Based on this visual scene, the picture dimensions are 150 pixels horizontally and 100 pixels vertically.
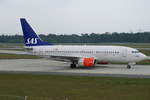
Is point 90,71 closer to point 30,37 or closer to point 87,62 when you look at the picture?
point 87,62

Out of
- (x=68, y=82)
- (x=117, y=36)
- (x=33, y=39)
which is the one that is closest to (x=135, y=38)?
(x=117, y=36)

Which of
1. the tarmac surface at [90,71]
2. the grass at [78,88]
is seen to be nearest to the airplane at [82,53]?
the tarmac surface at [90,71]

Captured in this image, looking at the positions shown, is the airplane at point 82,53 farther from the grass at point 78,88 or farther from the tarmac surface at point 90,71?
the grass at point 78,88

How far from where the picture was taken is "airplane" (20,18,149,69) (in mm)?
43062

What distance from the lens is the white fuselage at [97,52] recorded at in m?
42.9

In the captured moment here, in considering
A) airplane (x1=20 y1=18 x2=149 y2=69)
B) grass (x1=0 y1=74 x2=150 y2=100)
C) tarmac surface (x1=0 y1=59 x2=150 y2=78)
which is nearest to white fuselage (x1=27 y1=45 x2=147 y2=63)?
airplane (x1=20 y1=18 x2=149 y2=69)

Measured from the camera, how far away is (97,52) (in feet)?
147

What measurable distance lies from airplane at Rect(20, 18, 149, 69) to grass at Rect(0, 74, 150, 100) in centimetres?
1319

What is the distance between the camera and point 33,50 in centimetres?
4909

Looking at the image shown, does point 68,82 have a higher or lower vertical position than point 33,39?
lower

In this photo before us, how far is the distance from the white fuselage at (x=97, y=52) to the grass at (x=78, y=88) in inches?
524

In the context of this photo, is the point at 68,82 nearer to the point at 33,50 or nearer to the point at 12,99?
the point at 12,99

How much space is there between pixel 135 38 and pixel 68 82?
548 feet

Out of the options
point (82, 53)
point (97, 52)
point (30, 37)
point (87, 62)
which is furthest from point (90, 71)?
point (30, 37)
